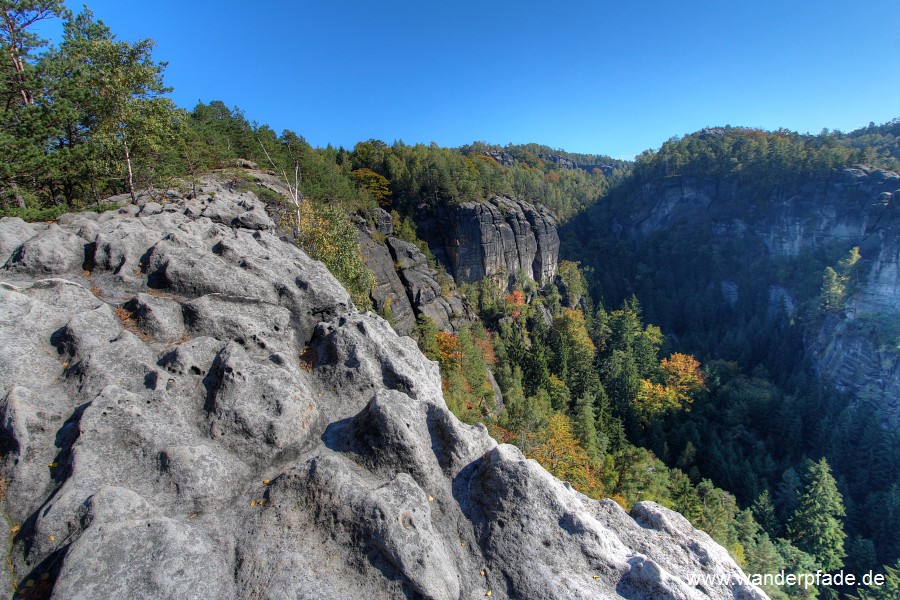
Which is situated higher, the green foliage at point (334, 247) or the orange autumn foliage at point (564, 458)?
the green foliage at point (334, 247)

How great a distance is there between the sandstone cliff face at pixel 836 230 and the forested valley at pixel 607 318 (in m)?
2.14

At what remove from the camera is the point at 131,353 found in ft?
28.6

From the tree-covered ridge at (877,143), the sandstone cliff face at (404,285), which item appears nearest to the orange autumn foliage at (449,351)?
the sandstone cliff face at (404,285)

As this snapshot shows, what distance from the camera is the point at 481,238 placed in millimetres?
64062

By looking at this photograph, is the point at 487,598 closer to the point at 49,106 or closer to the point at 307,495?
the point at 307,495

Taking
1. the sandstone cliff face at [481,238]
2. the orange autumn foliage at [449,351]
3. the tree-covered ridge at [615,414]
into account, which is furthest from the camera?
the sandstone cliff face at [481,238]

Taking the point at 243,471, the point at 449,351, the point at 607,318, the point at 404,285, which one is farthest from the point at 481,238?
the point at 243,471

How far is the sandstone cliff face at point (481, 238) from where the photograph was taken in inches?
2522

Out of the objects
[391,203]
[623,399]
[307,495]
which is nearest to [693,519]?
[623,399]

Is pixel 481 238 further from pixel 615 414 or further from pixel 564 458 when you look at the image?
pixel 564 458

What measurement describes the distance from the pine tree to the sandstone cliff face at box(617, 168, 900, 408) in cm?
2697

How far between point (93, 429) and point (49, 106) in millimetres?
17933

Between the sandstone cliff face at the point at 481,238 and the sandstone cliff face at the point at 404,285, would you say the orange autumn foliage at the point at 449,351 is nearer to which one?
the sandstone cliff face at the point at 404,285

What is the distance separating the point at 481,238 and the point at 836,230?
211ft
